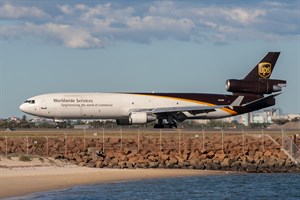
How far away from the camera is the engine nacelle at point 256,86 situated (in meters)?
80.5

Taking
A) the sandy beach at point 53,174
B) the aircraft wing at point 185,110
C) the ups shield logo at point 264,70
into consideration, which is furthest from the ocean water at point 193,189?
the ups shield logo at point 264,70

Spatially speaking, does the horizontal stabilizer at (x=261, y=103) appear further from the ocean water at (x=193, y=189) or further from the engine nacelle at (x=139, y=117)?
the ocean water at (x=193, y=189)

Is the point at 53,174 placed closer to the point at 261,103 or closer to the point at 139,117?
the point at 139,117

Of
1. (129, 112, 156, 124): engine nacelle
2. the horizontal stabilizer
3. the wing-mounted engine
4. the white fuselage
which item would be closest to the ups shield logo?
the horizontal stabilizer

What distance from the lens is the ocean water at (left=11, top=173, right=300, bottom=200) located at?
34031 millimetres

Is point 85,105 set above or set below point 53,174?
above

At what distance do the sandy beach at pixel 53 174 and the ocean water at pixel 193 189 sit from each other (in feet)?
3.43

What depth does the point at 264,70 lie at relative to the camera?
8425 centimetres

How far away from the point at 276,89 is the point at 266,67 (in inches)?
136

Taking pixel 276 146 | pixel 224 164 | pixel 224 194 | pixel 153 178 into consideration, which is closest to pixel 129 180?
pixel 153 178

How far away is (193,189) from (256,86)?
45.4 metres

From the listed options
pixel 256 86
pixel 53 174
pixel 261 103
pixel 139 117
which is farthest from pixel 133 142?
pixel 256 86

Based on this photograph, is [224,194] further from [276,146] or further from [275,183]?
[276,146]

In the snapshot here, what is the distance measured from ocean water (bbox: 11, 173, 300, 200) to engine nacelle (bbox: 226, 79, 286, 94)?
119 ft
